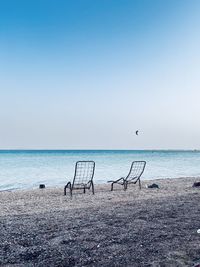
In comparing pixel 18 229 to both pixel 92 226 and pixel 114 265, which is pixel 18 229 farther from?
pixel 114 265

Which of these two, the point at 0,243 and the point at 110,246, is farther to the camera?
the point at 0,243

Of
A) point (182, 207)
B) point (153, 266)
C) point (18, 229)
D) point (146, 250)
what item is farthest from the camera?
point (182, 207)

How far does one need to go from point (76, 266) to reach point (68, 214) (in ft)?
9.77

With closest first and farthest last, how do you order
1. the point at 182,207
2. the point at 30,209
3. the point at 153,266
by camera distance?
the point at 153,266 → the point at 182,207 → the point at 30,209

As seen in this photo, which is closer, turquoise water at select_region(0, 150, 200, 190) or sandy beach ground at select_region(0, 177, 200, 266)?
sandy beach ground at select_region(0, 177, 200, 266)

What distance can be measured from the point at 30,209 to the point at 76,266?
14.2 feet

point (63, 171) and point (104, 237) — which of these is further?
point (63, 171)

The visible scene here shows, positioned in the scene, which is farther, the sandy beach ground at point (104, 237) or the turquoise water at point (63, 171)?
the turquoise water at point (63, 171)

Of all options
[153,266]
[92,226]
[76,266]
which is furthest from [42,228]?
[153,266]

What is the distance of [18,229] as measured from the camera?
5242 mm

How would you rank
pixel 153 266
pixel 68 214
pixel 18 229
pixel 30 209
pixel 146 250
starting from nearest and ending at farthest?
pixel 153 266
pixel 146 250
pixel 18 229
pixel 68 214
pixel 30 209

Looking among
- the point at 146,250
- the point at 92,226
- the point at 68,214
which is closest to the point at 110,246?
the point at 146,250

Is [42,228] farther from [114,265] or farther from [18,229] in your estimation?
[114,265]

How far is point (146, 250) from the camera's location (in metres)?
3.98
